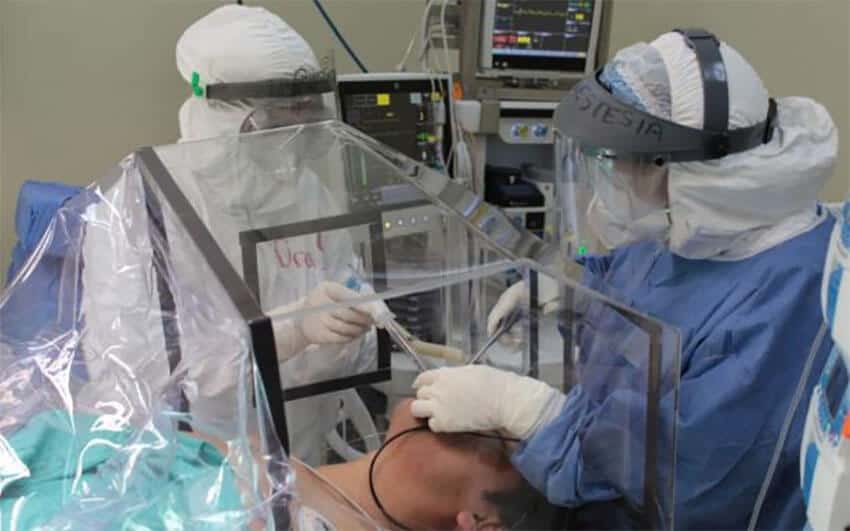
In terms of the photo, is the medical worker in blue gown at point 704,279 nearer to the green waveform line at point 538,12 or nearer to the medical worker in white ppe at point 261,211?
the medical worker in white ppe at point 261,211

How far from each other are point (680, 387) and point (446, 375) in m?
0.35

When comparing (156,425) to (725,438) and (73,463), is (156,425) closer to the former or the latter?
(73,463)

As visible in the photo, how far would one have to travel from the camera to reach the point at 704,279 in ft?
3.62

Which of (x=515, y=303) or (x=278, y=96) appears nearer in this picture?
(x=515, y=303)

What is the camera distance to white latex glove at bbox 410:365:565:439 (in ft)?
3.32

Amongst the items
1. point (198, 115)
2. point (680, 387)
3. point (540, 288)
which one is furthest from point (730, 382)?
point (198, 115)

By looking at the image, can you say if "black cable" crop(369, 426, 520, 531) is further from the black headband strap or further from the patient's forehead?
the black headband strap

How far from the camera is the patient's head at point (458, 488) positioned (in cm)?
103

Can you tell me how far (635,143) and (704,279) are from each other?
0.27m

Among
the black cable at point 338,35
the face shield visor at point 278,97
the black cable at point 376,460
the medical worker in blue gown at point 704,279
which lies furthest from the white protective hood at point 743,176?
the black cable at point 338,35

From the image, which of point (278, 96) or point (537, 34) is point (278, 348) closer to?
point (278, 96)

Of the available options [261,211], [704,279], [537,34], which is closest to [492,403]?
[704,279]

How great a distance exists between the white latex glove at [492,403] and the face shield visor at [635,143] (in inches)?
13.4

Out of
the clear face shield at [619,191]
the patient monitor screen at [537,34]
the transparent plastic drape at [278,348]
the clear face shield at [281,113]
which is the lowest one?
the transparent plastic drape at [278,348]
